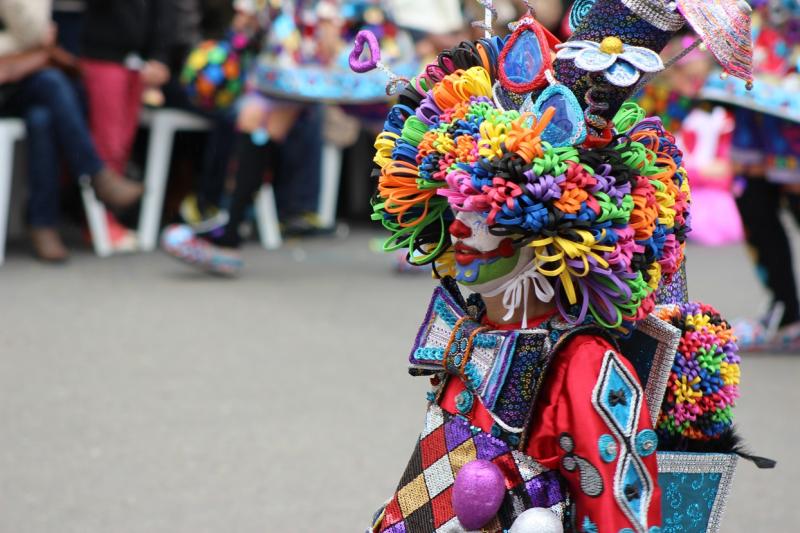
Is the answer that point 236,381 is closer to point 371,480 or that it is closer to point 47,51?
point 371,480

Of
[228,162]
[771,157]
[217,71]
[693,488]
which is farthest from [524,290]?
[228,162]

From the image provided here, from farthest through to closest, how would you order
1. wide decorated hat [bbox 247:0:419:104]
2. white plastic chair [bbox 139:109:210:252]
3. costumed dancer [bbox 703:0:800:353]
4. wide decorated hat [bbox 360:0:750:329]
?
white plastic chair [bbox 139:109:210:252], wide decorated hat [bbox 247:0:419:104], costumed dancer [bbox 703:0:800:353], wide decorated hat [bbox 360:0:750:329]

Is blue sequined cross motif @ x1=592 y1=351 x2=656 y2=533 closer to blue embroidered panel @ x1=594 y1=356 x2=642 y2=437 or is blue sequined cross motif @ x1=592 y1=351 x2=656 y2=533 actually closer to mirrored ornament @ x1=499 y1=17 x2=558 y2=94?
blue embroidered panel @ x1=594 y1=356 x2=642 y2=437

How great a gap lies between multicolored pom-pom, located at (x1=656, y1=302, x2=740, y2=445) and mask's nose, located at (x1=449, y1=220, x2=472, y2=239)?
16.4 inches

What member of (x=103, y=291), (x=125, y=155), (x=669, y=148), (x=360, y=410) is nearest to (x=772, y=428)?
(x=360, y=410)

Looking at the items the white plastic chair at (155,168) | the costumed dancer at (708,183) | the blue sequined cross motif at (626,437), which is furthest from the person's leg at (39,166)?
the blue sequined cross motif at (626,437)

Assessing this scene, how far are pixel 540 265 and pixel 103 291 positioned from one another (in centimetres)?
447

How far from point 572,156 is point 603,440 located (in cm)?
48

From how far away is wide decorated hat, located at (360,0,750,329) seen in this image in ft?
6.33

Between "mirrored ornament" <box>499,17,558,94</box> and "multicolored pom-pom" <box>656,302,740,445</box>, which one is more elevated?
"mirrored ornament" <box>499,17,558,94</box>

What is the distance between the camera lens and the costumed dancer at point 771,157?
4984 mm

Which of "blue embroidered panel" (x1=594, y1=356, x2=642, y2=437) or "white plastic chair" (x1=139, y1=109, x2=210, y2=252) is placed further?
"white plastic chair" (x1=139, y1=109, x2=210, y2=252)

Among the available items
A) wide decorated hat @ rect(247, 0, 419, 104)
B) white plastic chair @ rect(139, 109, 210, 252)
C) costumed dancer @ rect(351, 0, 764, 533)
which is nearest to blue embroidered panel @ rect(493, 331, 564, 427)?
costumed dancer @ rect(351, 0, 764, 533)

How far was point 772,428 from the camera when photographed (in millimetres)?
4484
